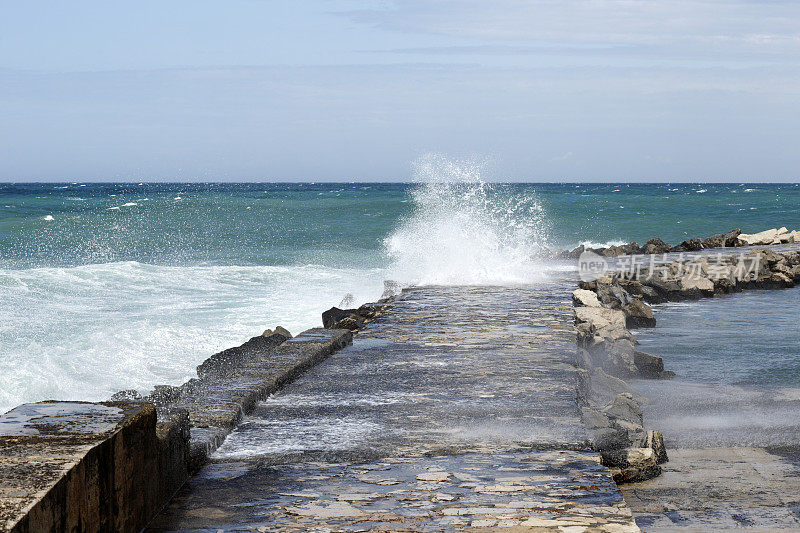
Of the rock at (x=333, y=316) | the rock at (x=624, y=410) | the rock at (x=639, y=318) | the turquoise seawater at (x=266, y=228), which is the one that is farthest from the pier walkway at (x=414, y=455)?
the turquoise seawater at (x=266, y=228)

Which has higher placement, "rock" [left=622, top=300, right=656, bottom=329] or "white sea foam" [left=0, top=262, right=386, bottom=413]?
"rock" [left=622, top=300, right=656, bottom=329]

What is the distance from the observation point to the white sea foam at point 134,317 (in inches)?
323

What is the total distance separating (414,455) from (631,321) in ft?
23.0

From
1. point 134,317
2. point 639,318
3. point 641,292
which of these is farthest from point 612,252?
point 134,317

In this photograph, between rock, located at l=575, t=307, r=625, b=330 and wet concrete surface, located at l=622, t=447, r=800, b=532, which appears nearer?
wet concrete surface, located at l=622, t=447, r=800, b=532

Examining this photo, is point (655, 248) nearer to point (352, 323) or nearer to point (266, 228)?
point (352, 323)

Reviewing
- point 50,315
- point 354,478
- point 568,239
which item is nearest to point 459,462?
point 354,478

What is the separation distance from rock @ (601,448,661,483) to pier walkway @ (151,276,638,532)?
225mm

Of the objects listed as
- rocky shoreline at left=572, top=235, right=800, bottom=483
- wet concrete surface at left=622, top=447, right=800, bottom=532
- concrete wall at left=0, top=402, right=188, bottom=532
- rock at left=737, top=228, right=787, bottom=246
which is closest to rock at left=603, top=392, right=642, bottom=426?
rocky shoreline at left=572, top=235, right=800, bottom=483

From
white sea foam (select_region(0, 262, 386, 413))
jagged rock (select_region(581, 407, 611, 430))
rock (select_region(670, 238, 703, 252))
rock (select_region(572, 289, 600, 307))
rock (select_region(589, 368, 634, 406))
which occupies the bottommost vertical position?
white sea foam (select_region(0, 262, 386, 413))

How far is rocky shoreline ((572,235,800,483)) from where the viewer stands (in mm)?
3879

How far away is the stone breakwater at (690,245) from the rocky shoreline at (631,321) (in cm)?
8

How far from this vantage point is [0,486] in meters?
1.99

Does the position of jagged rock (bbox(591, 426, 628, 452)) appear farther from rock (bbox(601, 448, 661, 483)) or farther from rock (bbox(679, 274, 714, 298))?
rock (bbox(679, 274, 714, 298))
